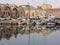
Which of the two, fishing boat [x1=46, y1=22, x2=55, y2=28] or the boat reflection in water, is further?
fishing boat [x1=46, y1=22, x2=55, y2=28]

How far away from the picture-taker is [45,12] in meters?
3.99

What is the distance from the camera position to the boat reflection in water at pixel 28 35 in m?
3.56

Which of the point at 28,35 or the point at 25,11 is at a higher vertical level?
the point at 25,11

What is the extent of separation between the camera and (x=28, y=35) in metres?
3.90

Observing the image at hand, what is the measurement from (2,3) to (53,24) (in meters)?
1.21

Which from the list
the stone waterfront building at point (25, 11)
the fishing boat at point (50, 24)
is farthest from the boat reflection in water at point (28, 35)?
the stone waterfront building at point (25, 11)

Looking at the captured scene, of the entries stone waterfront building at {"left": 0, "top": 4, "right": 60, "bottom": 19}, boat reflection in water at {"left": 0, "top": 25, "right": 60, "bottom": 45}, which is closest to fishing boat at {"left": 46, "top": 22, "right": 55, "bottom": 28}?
boat reflection in water at {"left": 0, "top": 25, "right": 60, "bottom": 45}

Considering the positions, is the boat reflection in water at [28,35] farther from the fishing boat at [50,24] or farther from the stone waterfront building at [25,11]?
the stone waterfront building at [25,11]

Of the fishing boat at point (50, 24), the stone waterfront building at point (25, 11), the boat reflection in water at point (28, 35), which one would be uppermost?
the stone waterfront building at point (25, 11)

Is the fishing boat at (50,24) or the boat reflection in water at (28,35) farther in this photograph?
the fishing boat at (50,24)

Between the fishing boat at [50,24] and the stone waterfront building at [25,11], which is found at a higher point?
the stone waterfront building at [25,11]

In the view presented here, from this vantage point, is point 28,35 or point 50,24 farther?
point 50,24

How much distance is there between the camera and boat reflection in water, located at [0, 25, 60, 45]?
3.56 metres

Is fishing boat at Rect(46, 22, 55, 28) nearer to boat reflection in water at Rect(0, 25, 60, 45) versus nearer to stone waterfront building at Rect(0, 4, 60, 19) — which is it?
boat reflection in water at Rect(0, 25, 60, 45)
